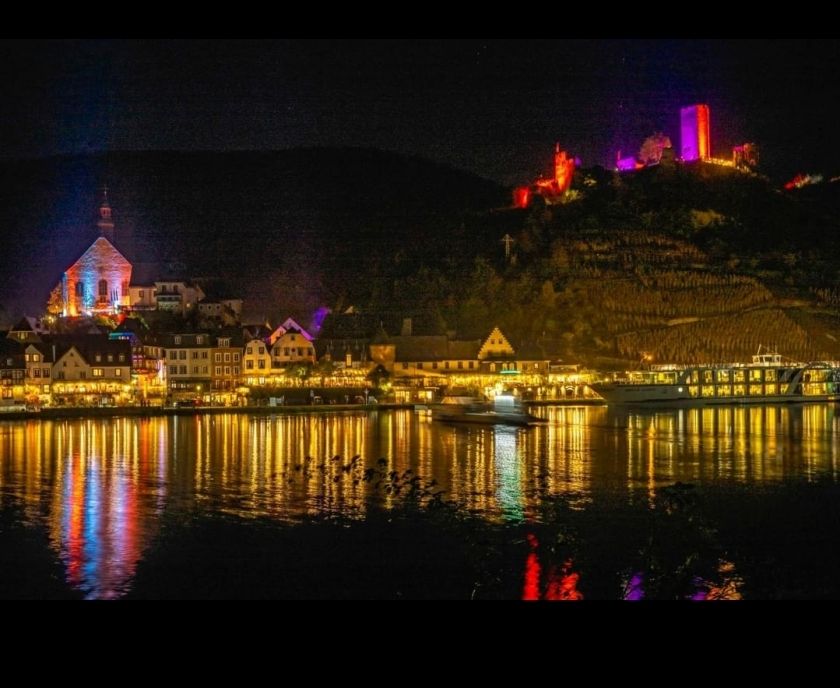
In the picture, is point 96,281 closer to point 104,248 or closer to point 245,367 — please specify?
point 104,248

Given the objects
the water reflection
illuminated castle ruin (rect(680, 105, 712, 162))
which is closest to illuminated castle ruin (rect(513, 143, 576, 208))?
illuminated castle ruin (rect(680, 105, 712, 162))

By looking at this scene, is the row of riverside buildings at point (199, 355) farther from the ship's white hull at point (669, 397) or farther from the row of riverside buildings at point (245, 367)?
the ship's white hull at point (669, 397)

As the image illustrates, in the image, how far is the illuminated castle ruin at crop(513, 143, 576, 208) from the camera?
3189 cm

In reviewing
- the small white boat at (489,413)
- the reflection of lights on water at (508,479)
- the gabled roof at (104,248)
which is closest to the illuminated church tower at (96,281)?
the gabled roof at (104,248)

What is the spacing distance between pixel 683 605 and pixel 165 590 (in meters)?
2.93

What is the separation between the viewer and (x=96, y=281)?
25.7 meters

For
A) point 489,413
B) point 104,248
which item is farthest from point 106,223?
point 489,413

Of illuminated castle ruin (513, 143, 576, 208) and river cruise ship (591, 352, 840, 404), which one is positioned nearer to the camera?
river cruise ship (591, 352, 840, 404)

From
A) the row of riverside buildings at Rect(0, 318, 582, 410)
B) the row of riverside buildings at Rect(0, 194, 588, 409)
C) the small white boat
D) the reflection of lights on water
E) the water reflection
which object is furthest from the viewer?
the row of riverside buildings at Rect(0, 194, 588, 409)

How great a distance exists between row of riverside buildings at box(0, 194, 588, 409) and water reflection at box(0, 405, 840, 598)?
3.35m

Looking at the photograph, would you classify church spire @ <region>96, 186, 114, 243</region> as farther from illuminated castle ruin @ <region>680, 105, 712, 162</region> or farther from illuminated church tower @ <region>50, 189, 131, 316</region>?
illuminated castle ruin @ <region>680, 105, 712, 162</region>

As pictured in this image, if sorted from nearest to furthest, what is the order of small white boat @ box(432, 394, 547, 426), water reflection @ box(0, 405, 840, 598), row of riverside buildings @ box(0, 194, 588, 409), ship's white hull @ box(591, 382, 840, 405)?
water reflection @ box(0, 405, 840, 598) → small white boat @ box(432, 394, 547, 426) → row of riverside buildings @ box(0, 194, 588, 409) → ship's white hull @ box(591, 382, 840, 405)

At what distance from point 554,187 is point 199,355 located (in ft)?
47.4

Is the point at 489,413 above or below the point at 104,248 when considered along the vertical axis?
below
